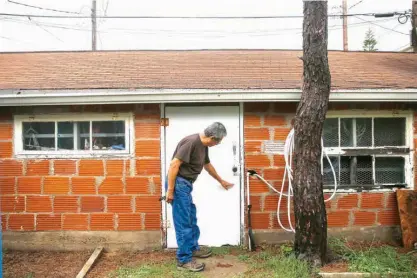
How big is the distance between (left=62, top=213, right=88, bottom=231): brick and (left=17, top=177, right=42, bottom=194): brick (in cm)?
59

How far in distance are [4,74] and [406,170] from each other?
6947 millimetres

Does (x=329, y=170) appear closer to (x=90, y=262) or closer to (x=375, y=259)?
(x=375, y=259)

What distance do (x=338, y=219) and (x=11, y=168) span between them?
16.7ft

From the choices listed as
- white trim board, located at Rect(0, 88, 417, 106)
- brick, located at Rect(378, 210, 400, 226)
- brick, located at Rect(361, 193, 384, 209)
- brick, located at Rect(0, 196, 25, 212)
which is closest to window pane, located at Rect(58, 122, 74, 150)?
white trim board, located at Rect(0, 88, 417, 106)

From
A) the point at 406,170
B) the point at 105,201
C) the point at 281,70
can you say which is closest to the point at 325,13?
the point at 281,70

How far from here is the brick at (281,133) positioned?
571 centimetres

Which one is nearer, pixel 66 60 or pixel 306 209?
pixel 306 209

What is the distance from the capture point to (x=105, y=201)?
18.5 feet

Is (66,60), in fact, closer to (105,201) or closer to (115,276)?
(105,201)

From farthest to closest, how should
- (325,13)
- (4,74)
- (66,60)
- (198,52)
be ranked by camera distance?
(198,52) → (66,60) → (4,74) → (325,13)

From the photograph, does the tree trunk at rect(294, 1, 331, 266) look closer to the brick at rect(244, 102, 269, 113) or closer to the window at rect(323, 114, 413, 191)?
the brick at rect(244, 102, 269, 113)

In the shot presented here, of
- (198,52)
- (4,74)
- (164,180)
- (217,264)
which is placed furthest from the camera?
(198,52)

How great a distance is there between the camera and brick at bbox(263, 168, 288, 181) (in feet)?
18.7

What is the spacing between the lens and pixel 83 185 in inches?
222
